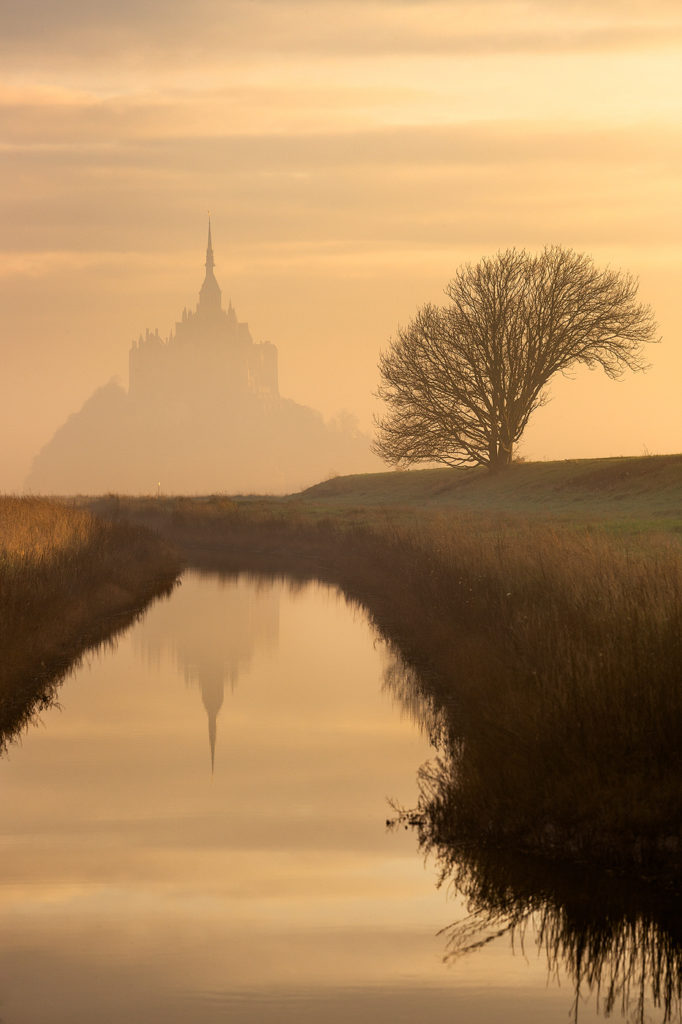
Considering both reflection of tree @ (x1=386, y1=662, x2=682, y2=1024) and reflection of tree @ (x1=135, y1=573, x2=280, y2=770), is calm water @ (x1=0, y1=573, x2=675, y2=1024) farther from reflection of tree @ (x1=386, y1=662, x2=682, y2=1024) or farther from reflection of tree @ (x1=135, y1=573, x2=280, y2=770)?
reflection of tree @ (x1=135, y1=573, x2=280, y2=770)

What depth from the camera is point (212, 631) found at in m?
21.4

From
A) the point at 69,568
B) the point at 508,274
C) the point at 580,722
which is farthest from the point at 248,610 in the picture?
the point at 508,274

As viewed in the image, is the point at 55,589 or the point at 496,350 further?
the point at 496,350

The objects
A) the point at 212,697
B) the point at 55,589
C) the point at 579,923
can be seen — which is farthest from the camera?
the point at 55,589

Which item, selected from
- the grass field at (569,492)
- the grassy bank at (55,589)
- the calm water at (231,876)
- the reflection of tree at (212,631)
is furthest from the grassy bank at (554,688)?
the grass field at (569,492)

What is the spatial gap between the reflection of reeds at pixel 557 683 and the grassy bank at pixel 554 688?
0.04ft

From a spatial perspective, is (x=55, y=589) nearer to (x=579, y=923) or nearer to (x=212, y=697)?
(x=212, y=697)

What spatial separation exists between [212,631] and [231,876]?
1319cm

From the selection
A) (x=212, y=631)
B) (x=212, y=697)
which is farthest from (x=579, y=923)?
(x=212, y=631)

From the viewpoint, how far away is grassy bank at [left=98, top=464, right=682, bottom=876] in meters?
8.48

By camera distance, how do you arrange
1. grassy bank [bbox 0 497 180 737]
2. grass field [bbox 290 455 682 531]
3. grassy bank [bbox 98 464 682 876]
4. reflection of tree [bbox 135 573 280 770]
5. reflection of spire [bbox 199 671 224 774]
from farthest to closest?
1. grass field [bbox 290 455 682 531]
2. reflection of tree [bbox 135 573 280 770]
3. grassy bank [bbox 0 497 180 737]
4. reflection of spire [bbox 199 671 224 774]
5. grassy bank [bbox 98 464 682 876]

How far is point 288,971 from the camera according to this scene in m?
6.84

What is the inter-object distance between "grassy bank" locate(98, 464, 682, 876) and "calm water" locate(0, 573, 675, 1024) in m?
0.75

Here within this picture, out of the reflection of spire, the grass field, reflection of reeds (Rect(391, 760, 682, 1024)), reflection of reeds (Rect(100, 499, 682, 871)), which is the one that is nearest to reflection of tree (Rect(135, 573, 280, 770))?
the reflection of spire
